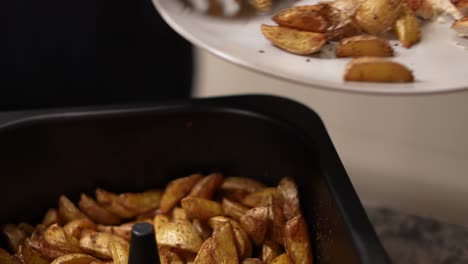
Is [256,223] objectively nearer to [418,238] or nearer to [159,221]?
[159,221]

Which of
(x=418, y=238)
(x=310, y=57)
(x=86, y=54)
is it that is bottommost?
(x=418, y=238)

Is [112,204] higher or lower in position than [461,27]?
lower

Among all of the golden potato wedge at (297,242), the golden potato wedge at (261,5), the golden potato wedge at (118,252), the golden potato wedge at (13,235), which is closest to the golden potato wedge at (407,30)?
the golden potato wedge at (261,5)

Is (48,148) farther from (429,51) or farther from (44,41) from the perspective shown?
(429,51)

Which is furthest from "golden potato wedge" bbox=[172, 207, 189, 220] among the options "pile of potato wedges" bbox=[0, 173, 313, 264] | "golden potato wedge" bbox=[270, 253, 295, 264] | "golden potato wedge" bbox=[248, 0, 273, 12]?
"golden potato wedge" bbox=[248, 0, 273, 12]

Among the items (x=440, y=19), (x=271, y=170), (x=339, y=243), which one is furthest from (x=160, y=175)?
(x=440, y=19)

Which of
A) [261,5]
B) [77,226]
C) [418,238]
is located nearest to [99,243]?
[77,226]

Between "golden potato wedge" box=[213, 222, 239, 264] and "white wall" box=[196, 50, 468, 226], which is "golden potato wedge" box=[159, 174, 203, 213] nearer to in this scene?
"golden potato wedge" box=[213, 222, 239, 264]
